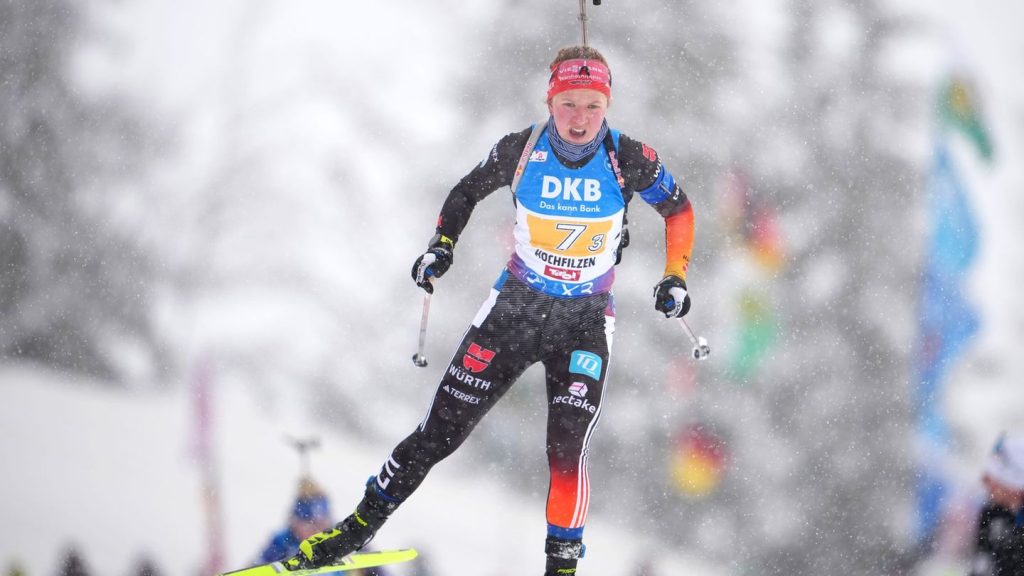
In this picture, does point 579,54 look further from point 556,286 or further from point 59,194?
point 59,194

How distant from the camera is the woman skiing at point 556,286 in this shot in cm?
403

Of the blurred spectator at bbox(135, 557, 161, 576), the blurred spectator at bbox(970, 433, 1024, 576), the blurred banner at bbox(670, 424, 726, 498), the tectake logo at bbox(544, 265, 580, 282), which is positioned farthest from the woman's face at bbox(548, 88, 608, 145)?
the blurred banner at bbox(670, 424, 726, 498)

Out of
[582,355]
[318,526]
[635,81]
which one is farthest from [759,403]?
[582,355]

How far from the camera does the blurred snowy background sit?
1229 cm

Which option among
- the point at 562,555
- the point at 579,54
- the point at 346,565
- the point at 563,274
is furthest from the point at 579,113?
the point at 346,565

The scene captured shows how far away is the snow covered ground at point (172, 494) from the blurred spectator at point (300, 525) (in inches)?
34.2

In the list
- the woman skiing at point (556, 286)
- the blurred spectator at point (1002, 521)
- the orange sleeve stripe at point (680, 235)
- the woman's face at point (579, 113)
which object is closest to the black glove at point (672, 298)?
the woman skiing at point (556, 286)

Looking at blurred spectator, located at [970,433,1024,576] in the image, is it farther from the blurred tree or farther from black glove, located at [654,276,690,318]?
the blurred tree

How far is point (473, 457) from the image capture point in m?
12.5

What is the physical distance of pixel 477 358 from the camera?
4258 millimetres

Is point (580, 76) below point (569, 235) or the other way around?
the other way around

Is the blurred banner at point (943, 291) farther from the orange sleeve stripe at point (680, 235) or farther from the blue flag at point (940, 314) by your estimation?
the orange sleeve stripe at point (680, 235)

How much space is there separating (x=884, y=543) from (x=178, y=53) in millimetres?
12104

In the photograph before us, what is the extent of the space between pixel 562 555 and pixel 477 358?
3.02ft
